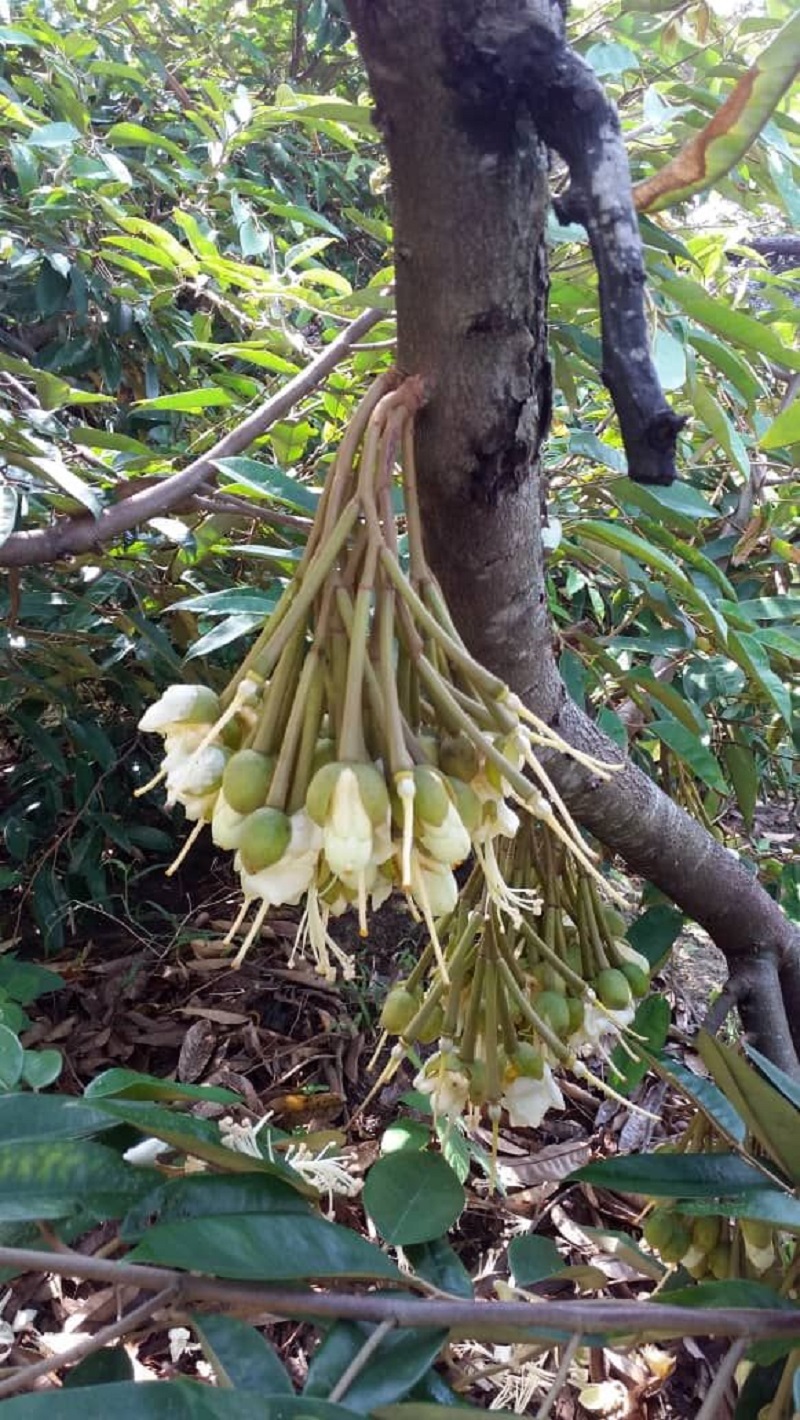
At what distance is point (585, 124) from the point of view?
1.42ft

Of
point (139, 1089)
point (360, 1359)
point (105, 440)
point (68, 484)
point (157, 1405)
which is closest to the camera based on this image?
point (157, 1405)

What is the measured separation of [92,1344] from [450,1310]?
0.19m

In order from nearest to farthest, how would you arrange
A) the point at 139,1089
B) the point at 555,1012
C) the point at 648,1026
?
1. the point at 139,1089
2. the point at 555,1012
3. the point at 648,1026

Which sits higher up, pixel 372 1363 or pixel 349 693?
pixel 349 693

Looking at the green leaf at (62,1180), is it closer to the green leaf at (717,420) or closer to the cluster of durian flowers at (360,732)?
the cluster of durian flowers at (360,732)

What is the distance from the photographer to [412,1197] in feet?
2.27

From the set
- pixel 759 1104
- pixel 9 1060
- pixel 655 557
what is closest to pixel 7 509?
pixel 9 1060

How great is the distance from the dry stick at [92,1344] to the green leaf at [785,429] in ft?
2.81

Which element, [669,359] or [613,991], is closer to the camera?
[669,359]

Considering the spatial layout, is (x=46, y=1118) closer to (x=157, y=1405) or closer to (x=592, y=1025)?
(x=157, y=1405)

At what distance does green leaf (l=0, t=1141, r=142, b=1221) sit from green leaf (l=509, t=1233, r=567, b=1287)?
335 millimetres

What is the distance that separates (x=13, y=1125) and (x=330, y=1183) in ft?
1.20

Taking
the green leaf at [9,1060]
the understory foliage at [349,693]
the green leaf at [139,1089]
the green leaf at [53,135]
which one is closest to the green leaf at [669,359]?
the understory foliage at [349,693]

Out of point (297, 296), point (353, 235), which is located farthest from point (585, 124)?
point (353, 235)
